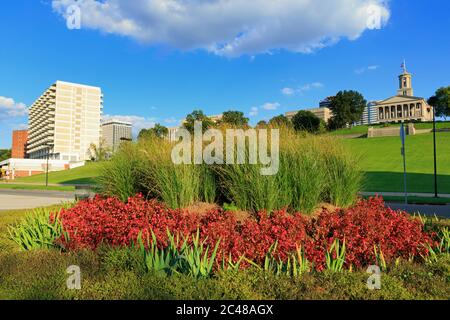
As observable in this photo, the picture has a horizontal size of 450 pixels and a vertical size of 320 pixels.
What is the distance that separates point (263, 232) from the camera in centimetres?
456

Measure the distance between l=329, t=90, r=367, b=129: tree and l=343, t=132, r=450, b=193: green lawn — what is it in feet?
131

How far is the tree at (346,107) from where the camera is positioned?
10244cm

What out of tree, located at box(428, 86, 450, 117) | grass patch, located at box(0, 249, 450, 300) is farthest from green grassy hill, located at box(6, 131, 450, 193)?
tree, located at box(428, 86, 450, 117)

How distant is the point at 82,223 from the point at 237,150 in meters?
3.00

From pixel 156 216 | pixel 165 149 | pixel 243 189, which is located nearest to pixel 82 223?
pixel 156 216

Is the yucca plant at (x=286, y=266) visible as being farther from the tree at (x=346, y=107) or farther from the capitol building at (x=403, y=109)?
the capitol building at (x=403, y=109)

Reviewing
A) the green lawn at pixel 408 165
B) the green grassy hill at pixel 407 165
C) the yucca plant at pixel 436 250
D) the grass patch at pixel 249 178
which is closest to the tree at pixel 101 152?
the green grassy hill at pixel 407 165

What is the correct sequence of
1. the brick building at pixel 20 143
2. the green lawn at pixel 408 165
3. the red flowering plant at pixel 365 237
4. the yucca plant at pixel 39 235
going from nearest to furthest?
the red flowering plant at pixel 365 237
the yucca plant at pixel 39 235
the green lawn at pixel 408 165
the brick building at pixel 20 143

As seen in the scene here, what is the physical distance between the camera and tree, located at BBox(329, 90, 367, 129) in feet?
336

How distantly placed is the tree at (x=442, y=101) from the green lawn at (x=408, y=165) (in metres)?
43.5

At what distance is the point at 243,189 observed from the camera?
6.05m
